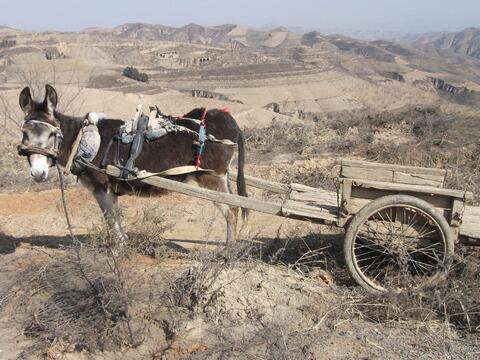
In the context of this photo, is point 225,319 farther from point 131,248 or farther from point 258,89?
point 258,89

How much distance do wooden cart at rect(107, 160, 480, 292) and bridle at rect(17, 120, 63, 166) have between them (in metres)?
1.43

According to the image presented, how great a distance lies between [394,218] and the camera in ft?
12.6

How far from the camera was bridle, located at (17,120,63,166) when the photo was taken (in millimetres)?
4305

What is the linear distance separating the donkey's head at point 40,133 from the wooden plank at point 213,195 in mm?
580

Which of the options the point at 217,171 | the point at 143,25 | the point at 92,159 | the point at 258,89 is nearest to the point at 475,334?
the point at 217,171

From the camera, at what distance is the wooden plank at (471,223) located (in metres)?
3.67

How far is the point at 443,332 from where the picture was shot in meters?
3.33

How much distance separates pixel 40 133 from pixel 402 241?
3.44 meters

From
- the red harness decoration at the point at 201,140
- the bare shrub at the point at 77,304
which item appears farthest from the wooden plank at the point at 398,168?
the bare shrub at the point at 77,304

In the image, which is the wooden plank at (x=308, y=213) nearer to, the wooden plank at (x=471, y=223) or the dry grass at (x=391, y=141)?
the wooden plank at (x=471, y=223)

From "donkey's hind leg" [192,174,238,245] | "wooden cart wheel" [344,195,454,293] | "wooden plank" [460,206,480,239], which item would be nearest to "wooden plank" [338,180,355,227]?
"wooden cart wheel" [344,195,454,293]

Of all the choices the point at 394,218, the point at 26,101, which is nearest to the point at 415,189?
the point at 394,218

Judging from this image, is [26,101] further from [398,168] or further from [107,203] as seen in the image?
[398,168]

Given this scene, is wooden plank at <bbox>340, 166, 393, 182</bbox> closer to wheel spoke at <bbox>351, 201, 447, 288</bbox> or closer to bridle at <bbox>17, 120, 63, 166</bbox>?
wheel spoke at <bbox>351, 201, 447, 288</bbox>
